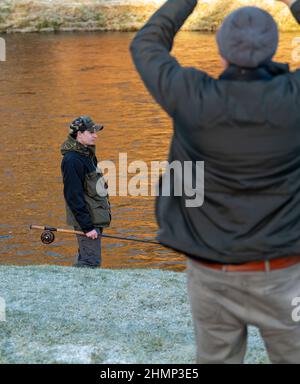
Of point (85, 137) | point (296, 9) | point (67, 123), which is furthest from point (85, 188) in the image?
point (67, 123)

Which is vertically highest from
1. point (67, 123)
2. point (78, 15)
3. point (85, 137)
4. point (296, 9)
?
point (78, 15)

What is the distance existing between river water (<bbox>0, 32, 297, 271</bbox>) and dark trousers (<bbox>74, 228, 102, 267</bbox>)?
333cm

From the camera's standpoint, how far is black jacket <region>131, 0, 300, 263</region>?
2980 mm

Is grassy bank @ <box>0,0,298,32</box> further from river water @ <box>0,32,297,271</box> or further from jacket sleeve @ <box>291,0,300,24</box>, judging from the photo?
jacket sleeve @ <box>291,0,300,24</box>

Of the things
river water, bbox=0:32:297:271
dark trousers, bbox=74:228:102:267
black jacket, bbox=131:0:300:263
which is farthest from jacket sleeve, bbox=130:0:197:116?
river water, bbox=0:32:297:271

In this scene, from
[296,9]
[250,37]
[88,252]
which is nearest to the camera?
[250,37]

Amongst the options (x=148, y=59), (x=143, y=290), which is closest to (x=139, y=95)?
(x=143, y=290)

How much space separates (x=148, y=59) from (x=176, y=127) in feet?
0.92

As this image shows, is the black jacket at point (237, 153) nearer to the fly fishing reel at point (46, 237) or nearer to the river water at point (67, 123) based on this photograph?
the fly fishing reel at point (46, 237)

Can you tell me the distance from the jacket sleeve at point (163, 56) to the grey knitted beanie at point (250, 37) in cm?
20

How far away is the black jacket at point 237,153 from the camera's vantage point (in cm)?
298

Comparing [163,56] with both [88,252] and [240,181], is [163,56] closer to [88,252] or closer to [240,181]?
[240,181]

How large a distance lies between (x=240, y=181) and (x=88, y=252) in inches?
A: 212

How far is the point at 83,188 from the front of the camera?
8.03 metres
